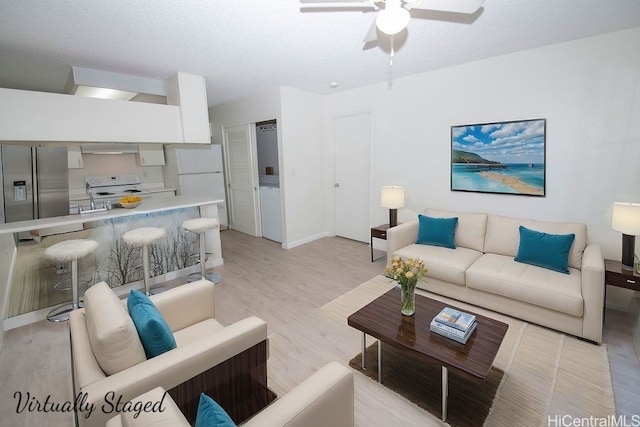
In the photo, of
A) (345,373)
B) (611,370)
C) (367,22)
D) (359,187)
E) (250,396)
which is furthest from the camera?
(359,187)

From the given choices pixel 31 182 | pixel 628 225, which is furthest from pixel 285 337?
pixel 31 182

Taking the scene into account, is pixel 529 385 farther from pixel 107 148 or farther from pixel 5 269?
pixel 107 148

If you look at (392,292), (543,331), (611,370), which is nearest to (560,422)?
(611,370)

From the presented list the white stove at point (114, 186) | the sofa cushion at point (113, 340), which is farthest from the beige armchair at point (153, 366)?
the white stove at point (114, 186)

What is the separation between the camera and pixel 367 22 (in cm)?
239

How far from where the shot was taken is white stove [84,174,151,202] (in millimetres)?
5324

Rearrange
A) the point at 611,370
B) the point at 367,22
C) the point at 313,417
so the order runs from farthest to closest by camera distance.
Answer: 1. the point at 367,22
2. the point at 611,370
3. the point at 313,417

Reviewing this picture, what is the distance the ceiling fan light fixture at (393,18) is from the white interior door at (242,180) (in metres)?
3.96

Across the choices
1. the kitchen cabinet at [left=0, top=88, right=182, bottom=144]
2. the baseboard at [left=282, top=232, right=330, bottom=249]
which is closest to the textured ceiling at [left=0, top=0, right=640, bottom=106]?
the kitchen cabinet at [left=0, top=88, right=182, bottom=144]

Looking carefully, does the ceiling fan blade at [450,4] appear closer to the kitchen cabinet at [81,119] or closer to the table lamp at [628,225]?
the table lamp at [628,225]

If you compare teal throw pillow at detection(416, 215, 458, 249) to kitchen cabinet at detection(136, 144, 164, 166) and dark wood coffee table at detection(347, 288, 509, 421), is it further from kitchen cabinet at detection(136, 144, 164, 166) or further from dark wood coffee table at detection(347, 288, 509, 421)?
kitchen cabinet at detection(136, 144, 164, 166)

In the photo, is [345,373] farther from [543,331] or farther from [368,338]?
[543,331]

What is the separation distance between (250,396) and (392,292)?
1.32 m

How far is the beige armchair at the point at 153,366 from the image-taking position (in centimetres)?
115
